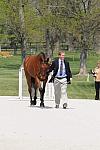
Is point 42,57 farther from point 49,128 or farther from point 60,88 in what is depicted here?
point 49,128

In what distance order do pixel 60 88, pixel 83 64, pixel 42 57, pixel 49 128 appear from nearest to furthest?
1. pixel 49 128
2. pixel 42 57
3. pixel 60 88
4. pixel 83 64

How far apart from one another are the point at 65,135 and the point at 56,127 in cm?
132

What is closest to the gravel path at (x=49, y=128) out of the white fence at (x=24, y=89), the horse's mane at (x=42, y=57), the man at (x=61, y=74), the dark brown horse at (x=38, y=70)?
the man at (x=61, y=74)

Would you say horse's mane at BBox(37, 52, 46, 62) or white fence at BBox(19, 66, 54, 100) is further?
white fence at BBox(19, 66, 54, 100)

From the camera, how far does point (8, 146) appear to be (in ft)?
30.8

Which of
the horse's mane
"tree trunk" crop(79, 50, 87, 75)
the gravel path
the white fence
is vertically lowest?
"tree trunk" crop(79, 50, 87, 75)

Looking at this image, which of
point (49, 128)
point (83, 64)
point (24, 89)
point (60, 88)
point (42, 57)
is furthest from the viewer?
point (83, 64)

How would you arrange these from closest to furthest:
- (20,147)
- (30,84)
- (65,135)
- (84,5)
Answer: (20,147)
(65,135)
(30,84)
(84,5)

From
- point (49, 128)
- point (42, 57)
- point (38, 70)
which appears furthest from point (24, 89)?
point (49, 128)

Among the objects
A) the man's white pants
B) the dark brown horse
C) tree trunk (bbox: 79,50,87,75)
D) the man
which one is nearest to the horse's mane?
the dark brown horse

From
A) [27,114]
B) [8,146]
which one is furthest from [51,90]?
[8,146]

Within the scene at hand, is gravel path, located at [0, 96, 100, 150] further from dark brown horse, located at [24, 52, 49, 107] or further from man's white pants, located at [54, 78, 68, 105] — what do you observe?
dark brown horse, located at [24, 52, 49, 107]

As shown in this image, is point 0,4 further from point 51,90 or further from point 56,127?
point 56,127

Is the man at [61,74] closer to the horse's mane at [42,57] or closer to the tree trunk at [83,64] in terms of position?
the horse's mane at [42,57]
